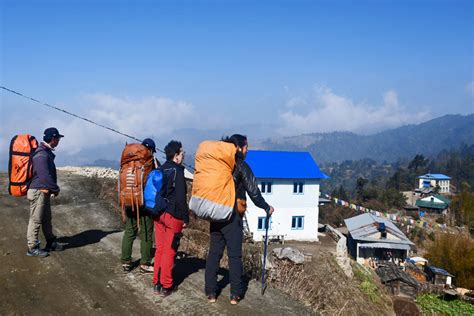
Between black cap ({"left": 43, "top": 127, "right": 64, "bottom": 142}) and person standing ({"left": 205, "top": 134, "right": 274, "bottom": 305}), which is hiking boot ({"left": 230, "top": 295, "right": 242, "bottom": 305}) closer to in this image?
person standing ({"left": 205, "top": 134, "right": 274, "bottom": 305})

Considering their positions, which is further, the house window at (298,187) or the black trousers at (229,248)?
the house window at (298,187)

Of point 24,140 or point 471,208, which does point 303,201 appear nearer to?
point 24,140

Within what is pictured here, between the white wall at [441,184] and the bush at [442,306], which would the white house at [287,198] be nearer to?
the bush at [442,306]

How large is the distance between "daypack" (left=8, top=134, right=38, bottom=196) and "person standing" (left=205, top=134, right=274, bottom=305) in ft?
10.5

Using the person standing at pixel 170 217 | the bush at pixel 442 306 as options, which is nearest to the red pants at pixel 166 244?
A: the person standing at pixel 170 217

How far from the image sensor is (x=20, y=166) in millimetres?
5961

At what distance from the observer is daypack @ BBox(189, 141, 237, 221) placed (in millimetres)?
4516

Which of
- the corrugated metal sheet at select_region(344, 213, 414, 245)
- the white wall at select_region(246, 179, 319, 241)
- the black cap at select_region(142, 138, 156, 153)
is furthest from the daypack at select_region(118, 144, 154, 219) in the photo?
the corrugated metal sheet at select_region(344, 213, 414, 245)

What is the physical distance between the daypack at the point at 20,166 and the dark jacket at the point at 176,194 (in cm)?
251

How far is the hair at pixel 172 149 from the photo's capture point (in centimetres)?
502

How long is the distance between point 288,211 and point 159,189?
81.6 feet

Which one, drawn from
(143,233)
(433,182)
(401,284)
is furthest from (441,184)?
(143,233)

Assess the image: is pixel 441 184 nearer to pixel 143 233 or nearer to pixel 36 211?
pixel 143 233

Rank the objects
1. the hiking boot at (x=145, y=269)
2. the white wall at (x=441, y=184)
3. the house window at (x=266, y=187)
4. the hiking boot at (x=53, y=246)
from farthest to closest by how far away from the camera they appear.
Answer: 1. the white wall at (x=441, y=184)
2. the house window at (x=266, y=187)
3. the hiking boot at (x=53, y=246)
4. the hiking boot at (x=145, y=269)
